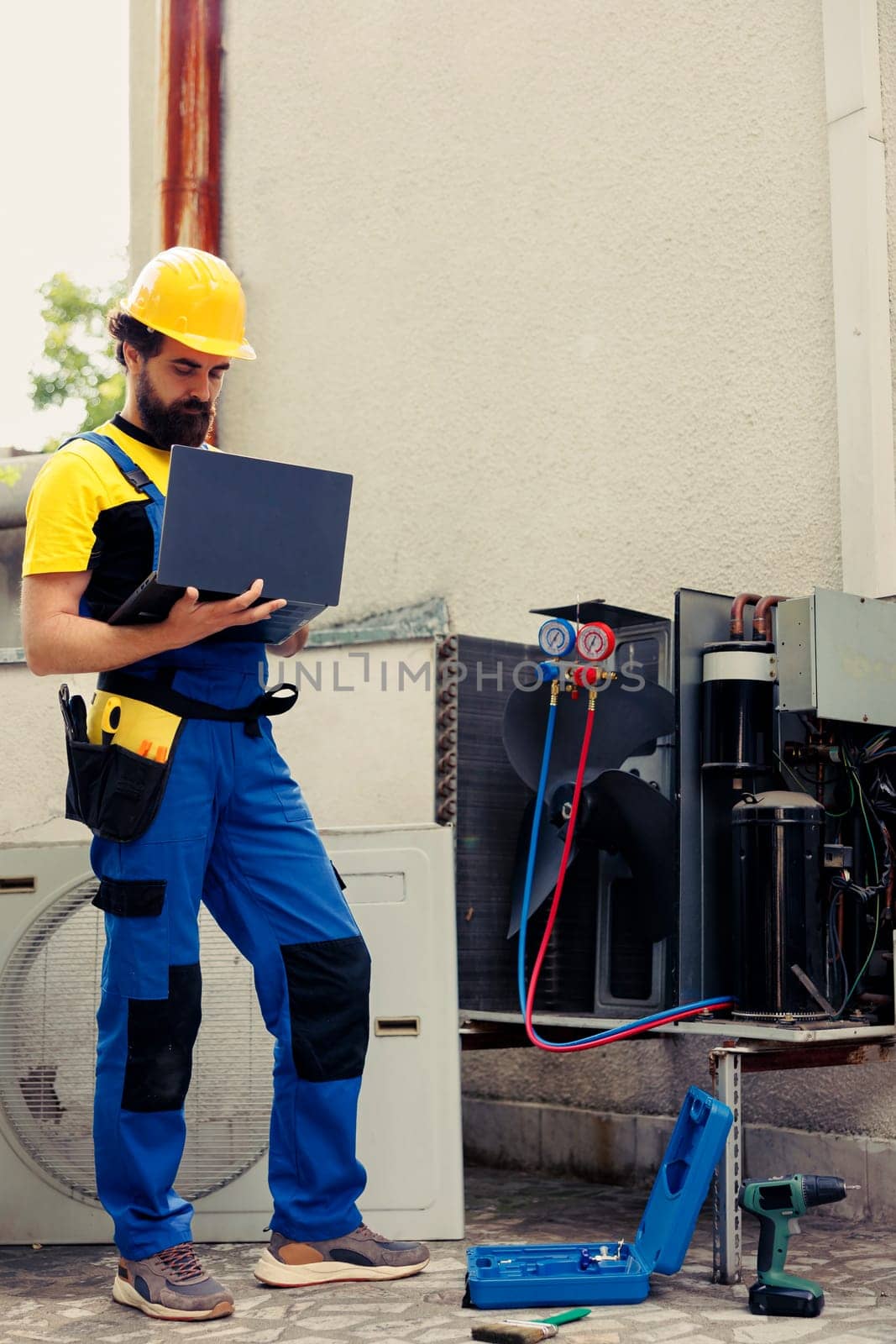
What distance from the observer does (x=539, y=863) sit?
3.59 m

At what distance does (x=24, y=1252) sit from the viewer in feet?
10.7

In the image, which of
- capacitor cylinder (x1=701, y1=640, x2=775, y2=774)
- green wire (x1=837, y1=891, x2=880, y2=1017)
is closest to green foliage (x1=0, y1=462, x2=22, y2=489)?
capacitor cylinder (x1=701, y1=640, x2=775, y2=774)

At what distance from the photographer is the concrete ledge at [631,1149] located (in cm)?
354

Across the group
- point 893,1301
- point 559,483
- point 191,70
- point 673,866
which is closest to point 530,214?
point 559,483

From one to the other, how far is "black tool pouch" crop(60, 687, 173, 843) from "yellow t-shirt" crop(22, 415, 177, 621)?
24 cm

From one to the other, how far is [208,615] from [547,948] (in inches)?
54.1

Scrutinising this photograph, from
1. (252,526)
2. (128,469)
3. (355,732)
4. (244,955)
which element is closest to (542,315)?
(355,732)

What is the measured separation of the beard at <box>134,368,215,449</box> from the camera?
2961 millimetres

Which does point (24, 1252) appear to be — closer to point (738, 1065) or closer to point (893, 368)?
point (738, 1065)

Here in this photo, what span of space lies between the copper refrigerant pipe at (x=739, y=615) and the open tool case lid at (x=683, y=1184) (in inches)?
40.5

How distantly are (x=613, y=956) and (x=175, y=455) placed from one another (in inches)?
66.0

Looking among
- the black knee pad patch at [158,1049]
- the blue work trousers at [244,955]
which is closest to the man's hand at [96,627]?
the blue work trousers at [244,955]

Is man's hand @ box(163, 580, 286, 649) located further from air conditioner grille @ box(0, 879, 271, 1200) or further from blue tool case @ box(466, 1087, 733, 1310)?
blue tool case @ box(466, 1087, 733, 1310)

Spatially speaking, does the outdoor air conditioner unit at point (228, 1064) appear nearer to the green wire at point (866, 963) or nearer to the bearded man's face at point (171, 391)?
the green wire at point (866, 963)
